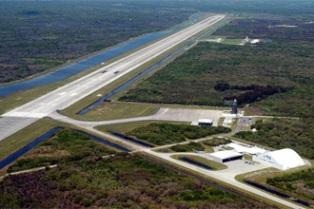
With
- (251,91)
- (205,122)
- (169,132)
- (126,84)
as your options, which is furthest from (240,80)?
(169,132)

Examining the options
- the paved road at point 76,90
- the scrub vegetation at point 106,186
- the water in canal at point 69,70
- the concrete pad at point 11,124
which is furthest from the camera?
the water in canal at point 69,70

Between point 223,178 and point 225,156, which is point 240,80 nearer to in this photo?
point 225,156

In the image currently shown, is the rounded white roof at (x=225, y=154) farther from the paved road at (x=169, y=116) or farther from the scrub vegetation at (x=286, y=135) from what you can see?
the paved road at (x=169, y=116)

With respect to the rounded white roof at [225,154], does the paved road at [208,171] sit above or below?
below

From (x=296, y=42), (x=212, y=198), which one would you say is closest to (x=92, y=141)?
(x=212, y=198)

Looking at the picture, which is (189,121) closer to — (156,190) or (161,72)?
(156,190)

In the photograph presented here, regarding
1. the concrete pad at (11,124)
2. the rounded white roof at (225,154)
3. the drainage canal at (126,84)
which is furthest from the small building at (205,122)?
the concrete pad at (11,124)
